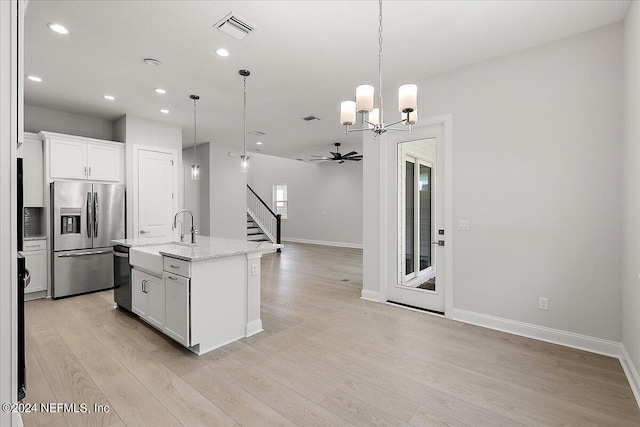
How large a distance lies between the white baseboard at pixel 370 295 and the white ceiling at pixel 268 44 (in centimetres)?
256

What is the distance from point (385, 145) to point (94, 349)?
13.2ft

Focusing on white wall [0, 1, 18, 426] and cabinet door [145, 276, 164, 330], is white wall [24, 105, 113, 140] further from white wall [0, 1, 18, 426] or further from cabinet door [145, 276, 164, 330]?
white wall [0, 1, 18, 426]

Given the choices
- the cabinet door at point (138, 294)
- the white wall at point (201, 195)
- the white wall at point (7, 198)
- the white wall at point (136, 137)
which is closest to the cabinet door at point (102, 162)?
the white wall at point (136, 137)

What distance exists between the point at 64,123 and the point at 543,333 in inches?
294

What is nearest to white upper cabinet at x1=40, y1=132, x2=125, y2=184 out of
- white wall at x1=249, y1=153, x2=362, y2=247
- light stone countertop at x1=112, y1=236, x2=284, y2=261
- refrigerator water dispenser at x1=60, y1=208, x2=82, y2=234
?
refrigerator water dispenser at x1=60, y1=208, x2=82, y2=234

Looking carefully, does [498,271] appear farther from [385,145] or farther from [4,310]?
[4,310]

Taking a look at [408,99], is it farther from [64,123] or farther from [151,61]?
[64,123]

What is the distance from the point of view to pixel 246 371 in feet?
8.27

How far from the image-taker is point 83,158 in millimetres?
4906

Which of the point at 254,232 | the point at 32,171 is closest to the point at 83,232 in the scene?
the point at 32,171

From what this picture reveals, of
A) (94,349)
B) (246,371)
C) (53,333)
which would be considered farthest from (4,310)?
(53,333)

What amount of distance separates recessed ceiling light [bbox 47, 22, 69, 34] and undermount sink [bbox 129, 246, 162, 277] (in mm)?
2213

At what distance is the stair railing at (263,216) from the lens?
10.6 metres

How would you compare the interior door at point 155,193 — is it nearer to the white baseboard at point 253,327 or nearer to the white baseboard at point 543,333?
the white baseboard at point 253,327
